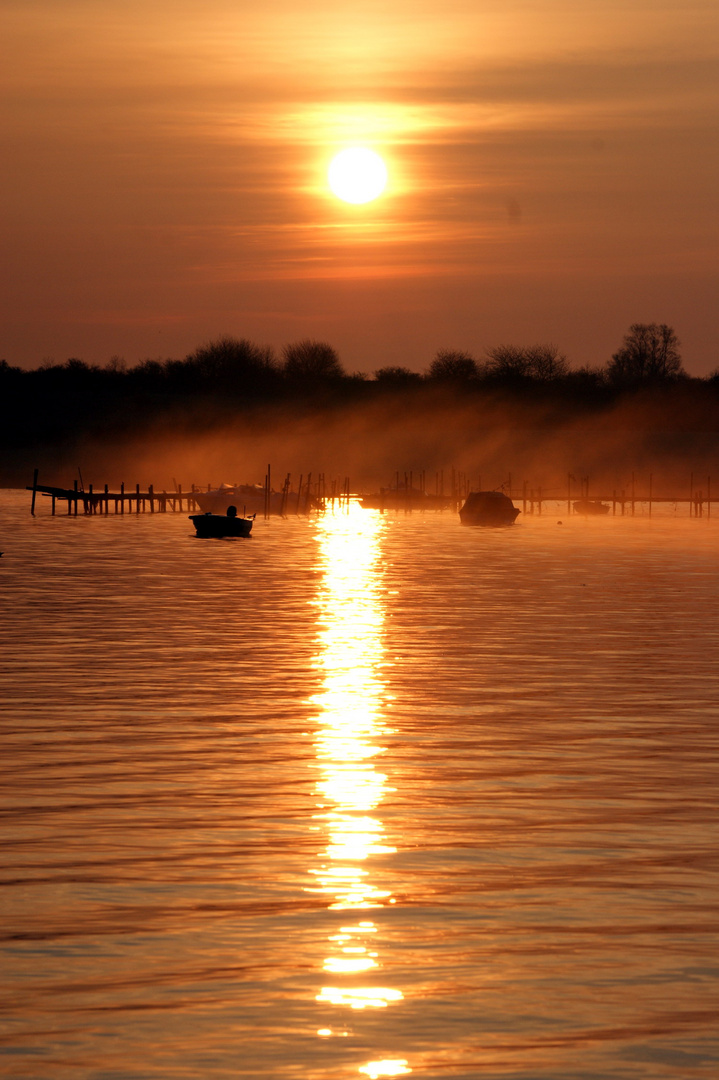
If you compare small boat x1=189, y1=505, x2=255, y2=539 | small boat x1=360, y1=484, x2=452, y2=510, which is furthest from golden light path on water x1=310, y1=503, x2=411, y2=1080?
small boat x1=360, y1=484, x2=452, y2=510

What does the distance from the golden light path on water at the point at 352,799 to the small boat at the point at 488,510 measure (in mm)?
73179

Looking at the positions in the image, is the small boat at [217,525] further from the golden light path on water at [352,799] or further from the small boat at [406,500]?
the small boat at [406,500]

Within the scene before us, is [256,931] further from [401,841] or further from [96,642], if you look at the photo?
[96,642]

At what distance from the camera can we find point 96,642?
3206cm

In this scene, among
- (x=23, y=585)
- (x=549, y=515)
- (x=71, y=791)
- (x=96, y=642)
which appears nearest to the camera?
(x=71, y=791)

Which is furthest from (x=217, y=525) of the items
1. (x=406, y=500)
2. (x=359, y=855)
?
(x=359, y=855)

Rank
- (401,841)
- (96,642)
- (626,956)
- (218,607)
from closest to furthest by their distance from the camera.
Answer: (626,956) → (401,841) → (96,642) → (218,607)

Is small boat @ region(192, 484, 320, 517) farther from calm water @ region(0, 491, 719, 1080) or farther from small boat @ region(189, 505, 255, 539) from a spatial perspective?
calm water @ region(0, 491, 719, 1080)

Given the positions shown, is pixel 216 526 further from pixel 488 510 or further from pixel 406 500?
pixel 406 500

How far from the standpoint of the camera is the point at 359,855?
45.7ft

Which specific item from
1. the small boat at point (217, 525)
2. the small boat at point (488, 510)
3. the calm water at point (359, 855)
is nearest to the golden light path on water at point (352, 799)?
the calm water at point (359, 855)

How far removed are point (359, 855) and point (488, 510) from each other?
10134 cm

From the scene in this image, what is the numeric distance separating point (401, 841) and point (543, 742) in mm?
5847

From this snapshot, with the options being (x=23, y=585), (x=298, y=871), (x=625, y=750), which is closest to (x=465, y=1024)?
(x=298, y=871)
